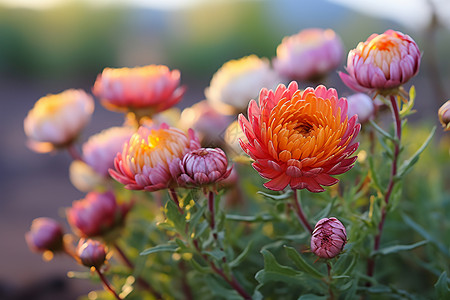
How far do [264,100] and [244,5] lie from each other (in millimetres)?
6942

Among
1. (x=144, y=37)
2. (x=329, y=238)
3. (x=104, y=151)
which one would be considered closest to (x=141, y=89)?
(x=104, y=151)

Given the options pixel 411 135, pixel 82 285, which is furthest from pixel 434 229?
pixel 82 285

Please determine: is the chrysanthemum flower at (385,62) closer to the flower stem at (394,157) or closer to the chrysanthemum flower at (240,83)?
the flower stem at (394,157)

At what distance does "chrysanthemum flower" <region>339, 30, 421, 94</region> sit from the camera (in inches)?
26.7

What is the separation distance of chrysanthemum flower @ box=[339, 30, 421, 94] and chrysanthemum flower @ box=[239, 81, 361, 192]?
0.07m

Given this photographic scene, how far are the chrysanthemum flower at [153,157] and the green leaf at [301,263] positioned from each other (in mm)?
215

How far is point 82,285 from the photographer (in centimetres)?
184

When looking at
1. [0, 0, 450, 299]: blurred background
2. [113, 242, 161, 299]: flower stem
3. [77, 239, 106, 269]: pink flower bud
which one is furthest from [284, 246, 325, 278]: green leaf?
[0, 0, 450, 299]: blurred background

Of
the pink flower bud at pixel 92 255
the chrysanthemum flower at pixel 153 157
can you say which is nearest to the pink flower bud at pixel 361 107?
the chrysanthemum flower at pixel 153 157

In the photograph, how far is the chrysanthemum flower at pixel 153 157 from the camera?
695 mm

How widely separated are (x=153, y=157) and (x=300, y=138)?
22 centimetres

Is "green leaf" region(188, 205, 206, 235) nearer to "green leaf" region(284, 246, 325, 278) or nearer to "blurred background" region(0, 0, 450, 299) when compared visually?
"green leaf" region(284, 246, 325, 278)

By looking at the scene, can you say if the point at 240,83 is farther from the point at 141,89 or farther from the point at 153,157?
the point at 153,157

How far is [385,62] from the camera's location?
0.68 meters
